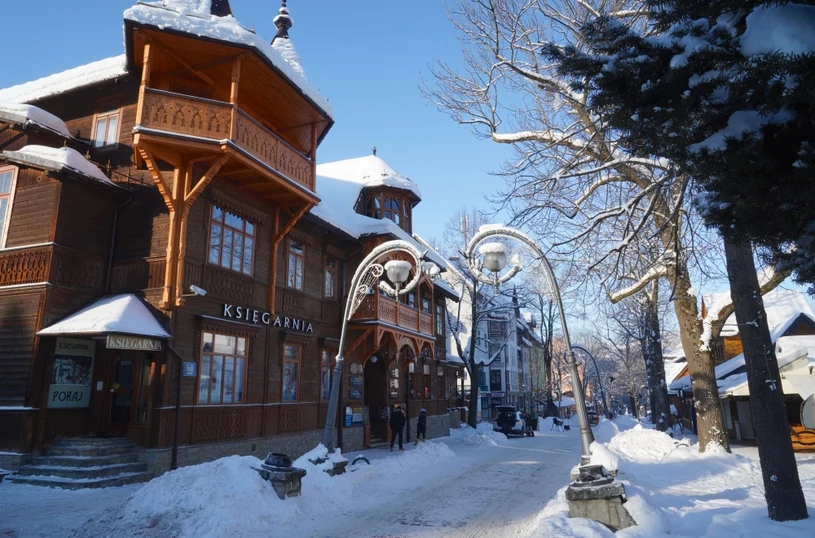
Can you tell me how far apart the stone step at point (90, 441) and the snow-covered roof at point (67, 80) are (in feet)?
32.0

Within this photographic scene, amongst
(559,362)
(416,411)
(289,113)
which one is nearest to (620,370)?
(559,362)

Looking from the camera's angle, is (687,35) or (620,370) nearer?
(687,35)

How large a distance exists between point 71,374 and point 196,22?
948 cm

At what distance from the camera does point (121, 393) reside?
46.7 feet

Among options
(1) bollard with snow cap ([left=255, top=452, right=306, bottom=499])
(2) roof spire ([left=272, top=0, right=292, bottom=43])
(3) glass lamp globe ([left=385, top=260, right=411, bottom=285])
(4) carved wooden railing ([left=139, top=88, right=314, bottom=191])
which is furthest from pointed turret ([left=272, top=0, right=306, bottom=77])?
(1) bollard with snow cap ([left=255, top=452, right=306, bottom=499])

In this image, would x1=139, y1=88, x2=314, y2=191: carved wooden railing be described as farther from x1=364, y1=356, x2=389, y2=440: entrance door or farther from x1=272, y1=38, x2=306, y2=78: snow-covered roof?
x1=364, y1=356, x2=389, y2=440: entrance door

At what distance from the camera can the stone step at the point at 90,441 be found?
12664 mm

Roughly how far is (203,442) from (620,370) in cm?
7687

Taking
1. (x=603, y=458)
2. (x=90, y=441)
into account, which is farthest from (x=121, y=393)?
(x=603, y=458)

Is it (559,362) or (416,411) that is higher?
(559,362)

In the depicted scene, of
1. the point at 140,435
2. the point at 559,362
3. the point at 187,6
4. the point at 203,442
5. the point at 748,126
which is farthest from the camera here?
the point at 559,362

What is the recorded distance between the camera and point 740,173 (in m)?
4.10

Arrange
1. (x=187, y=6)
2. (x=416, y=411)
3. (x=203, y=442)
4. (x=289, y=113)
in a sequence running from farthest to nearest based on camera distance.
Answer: (x=416, y=411) < (x=289, y=113) < (x=187, y=6) < (x=203, y=442)

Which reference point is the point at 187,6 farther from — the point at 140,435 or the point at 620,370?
the point at 620,370
